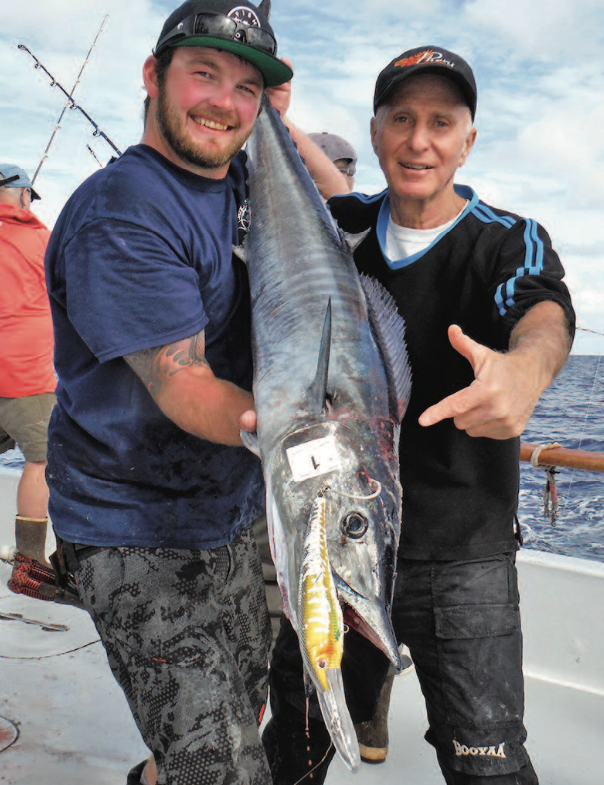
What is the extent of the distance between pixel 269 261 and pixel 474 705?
128cm

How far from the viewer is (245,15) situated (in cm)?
185

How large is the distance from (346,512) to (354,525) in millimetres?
27

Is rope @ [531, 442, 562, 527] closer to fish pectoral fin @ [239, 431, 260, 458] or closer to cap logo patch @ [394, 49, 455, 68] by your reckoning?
cap logo patch @ [394, 49, 455, 68]

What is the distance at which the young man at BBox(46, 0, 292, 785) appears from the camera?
1.60 metres

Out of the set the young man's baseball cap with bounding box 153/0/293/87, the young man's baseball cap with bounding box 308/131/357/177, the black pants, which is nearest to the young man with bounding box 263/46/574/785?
the black pants

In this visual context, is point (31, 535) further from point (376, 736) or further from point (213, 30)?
point (213, 30)

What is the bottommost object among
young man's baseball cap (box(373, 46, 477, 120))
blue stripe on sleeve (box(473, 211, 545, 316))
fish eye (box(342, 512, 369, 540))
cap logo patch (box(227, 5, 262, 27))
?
fish eye (box(342, 512, 369, 540))

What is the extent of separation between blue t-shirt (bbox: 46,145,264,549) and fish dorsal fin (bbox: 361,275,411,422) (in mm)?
394

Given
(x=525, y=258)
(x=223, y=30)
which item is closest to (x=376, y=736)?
(x=525, y=258)

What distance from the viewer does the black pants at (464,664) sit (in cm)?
185

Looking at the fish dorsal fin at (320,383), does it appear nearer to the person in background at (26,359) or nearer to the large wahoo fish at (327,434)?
the large wahoo fish at (327,434)

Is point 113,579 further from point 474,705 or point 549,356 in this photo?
point 549,356

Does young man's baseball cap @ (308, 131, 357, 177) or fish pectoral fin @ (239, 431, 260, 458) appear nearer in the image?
fish pectoral fin @ (239, 431, 260, 458)

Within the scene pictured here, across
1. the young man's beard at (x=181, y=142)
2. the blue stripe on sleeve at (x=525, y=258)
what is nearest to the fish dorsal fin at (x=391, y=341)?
the blue stripe on sleeve at (x=525, y=258)
